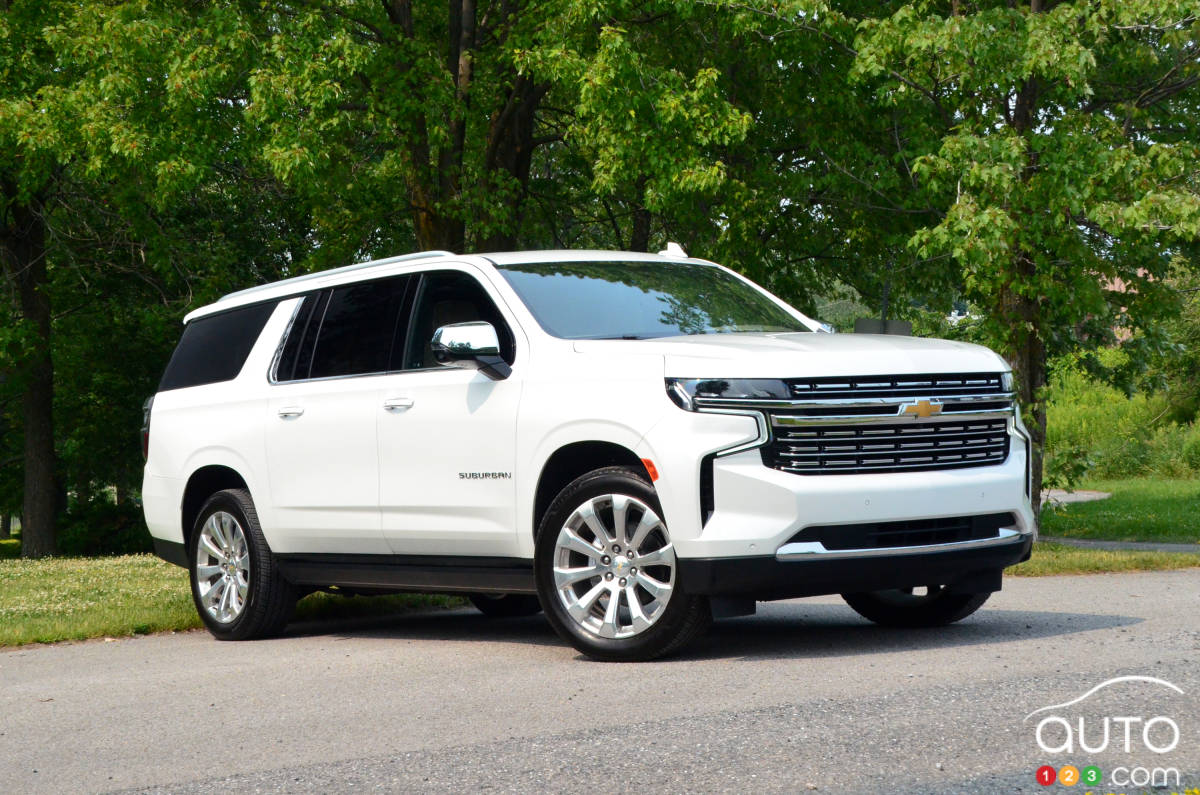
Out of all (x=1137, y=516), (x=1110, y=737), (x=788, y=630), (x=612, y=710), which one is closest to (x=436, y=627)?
(x=788, y=630)

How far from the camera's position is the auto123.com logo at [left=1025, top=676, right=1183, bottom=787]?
462 cm

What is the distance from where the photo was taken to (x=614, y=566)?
7418 millimetres

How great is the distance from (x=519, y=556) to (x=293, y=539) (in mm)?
1967

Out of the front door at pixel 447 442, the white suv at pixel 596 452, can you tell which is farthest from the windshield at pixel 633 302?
the front door at pixel 447 442

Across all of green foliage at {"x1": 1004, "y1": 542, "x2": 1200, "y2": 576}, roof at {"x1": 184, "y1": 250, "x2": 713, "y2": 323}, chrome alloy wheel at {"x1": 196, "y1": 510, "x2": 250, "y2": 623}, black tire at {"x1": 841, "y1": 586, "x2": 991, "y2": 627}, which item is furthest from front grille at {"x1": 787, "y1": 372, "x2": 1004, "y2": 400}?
green foliage at {"x1": 1004, "y1": 542, "x2": 1200, "y2": 576}

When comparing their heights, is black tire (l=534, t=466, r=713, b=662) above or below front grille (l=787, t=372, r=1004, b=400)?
below

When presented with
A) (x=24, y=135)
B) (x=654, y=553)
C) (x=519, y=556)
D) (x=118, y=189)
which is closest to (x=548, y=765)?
(x=654, y=553)

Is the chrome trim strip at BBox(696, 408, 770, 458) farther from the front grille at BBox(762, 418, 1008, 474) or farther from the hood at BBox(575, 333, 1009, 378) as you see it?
the hood at BBox(575, 333, 1009, 378)

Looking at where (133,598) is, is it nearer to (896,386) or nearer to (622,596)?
(622,596)

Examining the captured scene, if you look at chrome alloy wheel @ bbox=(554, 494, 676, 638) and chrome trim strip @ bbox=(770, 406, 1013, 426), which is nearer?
chrome trim strip @ bbox=(770, 406, 1013, 426)

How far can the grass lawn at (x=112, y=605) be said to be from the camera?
398 inches

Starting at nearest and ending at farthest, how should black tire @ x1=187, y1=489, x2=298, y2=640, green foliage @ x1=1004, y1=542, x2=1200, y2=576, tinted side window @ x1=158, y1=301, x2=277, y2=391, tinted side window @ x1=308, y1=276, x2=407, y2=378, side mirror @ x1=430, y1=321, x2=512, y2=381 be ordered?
side mirror @ x1=430, y1=321, x2=512, y2=381 < tinted side window @ x1=308, y1=276, x2=407, y2=378 < black tire @ x1=187, y1=489, x2=298, y2=640 < tinted side window @ x1=158, y1=301, x2=277, y2=391 < green foliage @ x1=1004, y1=542, x2=1200, y2=576

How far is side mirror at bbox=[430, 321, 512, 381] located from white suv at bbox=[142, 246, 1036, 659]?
0.04 feet

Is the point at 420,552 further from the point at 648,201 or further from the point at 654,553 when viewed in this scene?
the point at 648,201
